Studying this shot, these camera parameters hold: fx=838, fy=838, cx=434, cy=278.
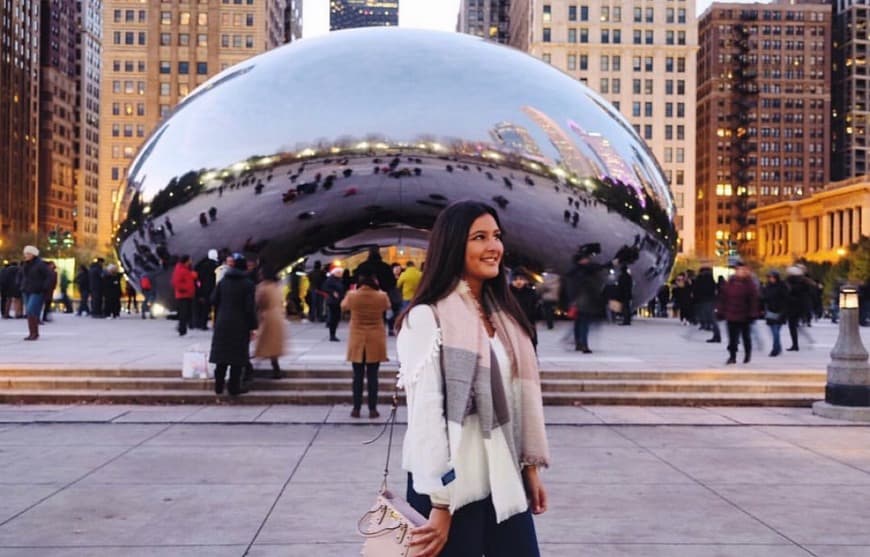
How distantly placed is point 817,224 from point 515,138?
113m

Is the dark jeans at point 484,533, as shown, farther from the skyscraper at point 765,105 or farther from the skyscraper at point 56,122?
the skyscraper at point 56,122

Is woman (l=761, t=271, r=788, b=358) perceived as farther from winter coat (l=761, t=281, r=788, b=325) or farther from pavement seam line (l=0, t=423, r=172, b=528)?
pavement seam line (l=0, t=423, r=172, b=528)

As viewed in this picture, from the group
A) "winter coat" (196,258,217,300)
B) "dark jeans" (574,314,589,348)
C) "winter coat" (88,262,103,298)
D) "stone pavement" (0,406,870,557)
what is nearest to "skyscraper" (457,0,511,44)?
"winter coat" (88,262,103,298)

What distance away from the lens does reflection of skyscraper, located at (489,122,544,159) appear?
1512 cm

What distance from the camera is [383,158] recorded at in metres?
15.2

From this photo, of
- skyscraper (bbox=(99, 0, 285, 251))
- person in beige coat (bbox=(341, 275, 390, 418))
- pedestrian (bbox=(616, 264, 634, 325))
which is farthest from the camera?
skyscraper (bbox=(99, 0, 285, 251))

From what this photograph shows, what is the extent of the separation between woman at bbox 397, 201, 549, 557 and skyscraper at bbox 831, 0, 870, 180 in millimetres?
160917

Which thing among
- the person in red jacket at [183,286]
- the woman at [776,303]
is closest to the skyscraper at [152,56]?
the person in red jacket at [183,286]

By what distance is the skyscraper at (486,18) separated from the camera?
5694 inches

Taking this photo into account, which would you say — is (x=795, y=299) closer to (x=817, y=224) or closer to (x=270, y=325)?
(x=270, y=325)

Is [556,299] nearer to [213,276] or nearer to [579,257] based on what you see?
[579,257]

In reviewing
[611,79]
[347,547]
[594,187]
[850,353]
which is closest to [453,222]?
[347,547]

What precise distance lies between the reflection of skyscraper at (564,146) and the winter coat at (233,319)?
7.82 meters

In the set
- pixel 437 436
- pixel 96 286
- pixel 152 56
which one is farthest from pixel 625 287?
pixel 152 56
